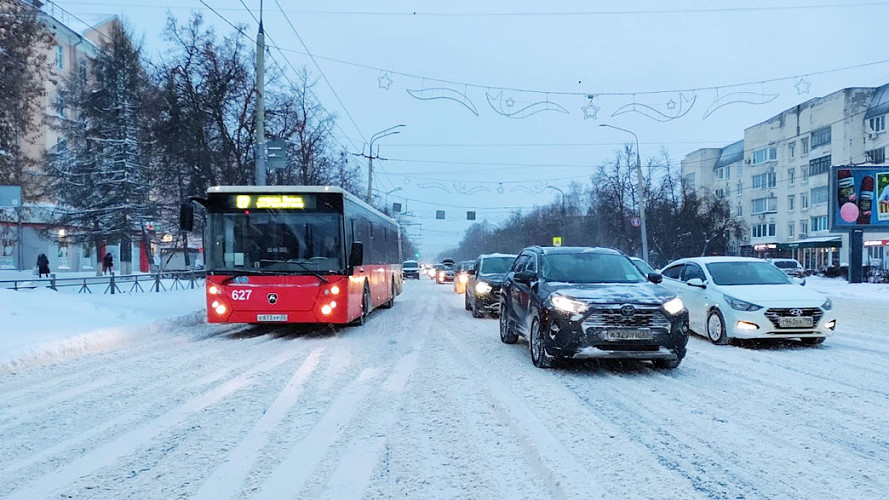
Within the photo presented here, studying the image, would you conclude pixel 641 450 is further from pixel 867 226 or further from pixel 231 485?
pixel 867 226

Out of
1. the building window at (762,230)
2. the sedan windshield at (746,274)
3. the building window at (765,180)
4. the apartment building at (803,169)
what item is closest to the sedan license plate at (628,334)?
the sedan windshield at (746,274)

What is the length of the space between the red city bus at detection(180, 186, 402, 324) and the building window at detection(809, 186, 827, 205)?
54032 millimetres

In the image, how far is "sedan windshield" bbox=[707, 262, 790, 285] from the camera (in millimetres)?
11031

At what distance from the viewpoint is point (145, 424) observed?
17.9 feet

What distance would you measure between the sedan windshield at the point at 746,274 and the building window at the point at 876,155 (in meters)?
45.4

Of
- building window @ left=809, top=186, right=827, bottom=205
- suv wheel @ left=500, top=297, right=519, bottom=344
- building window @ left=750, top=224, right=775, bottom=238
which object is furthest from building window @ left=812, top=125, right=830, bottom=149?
suv wheel @ left=500, top=297, right=519, bottom=344

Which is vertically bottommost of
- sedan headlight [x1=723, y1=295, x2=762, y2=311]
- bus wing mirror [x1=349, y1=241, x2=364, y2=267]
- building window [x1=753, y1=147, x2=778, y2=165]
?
sedan headlight [x1=723, y1=295, x2=762, y2=311]

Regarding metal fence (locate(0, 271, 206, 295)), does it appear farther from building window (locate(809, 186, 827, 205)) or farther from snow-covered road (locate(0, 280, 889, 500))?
building window (locate(809, 186, 827, 205))

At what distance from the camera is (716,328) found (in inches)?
419

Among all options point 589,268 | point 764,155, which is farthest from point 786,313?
point 764,155

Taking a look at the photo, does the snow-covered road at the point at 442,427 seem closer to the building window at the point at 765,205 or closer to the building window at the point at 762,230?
the building window at the point at 765,205

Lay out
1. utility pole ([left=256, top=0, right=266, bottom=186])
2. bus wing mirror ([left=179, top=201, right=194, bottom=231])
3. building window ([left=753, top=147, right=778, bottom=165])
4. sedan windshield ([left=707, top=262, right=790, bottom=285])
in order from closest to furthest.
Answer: bus wing mirror ([left=179, top=201, right=194, bottom=231]), sedan windshield ([left=707, top=262, right=790, bottom=285]), utility pole ([left=256, top=0, right=266, bottom=186]), building window ([left=753, top=147, right=778, bottom=165])

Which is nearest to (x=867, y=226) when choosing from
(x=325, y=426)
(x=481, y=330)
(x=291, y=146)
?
(x=481, y=330)

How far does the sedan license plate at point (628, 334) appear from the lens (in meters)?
7.48
